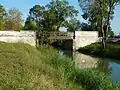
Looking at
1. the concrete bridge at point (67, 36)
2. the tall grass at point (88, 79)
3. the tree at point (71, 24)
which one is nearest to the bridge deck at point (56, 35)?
the concrete bridge at point (67, 36)

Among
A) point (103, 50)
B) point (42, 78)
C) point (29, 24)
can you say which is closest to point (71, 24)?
point (29, 24)

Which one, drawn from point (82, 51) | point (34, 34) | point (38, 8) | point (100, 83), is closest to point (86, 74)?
point (100, 83)

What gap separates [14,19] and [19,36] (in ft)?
76.7

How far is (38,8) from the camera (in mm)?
93625

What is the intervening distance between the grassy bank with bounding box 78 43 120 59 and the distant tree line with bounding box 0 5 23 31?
1837 centimetres

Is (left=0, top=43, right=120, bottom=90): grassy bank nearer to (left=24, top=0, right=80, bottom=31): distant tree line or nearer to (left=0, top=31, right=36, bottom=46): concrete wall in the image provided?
(left=0, top=31, right=36, bottom=46): concrete wall

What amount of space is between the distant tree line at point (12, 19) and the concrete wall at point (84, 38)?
16.3m

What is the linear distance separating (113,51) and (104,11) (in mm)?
8452

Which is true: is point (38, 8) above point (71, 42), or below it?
above

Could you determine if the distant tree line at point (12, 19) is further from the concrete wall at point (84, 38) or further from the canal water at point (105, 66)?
the canal water at point (105, 66)

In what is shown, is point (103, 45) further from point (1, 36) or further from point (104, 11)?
point (1, 36)

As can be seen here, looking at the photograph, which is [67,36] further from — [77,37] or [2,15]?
[2,15]

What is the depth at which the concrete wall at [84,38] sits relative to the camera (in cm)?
6738

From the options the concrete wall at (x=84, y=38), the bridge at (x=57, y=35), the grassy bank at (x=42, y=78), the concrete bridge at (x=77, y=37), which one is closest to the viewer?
the grassy bank at (x=42, y=78)
